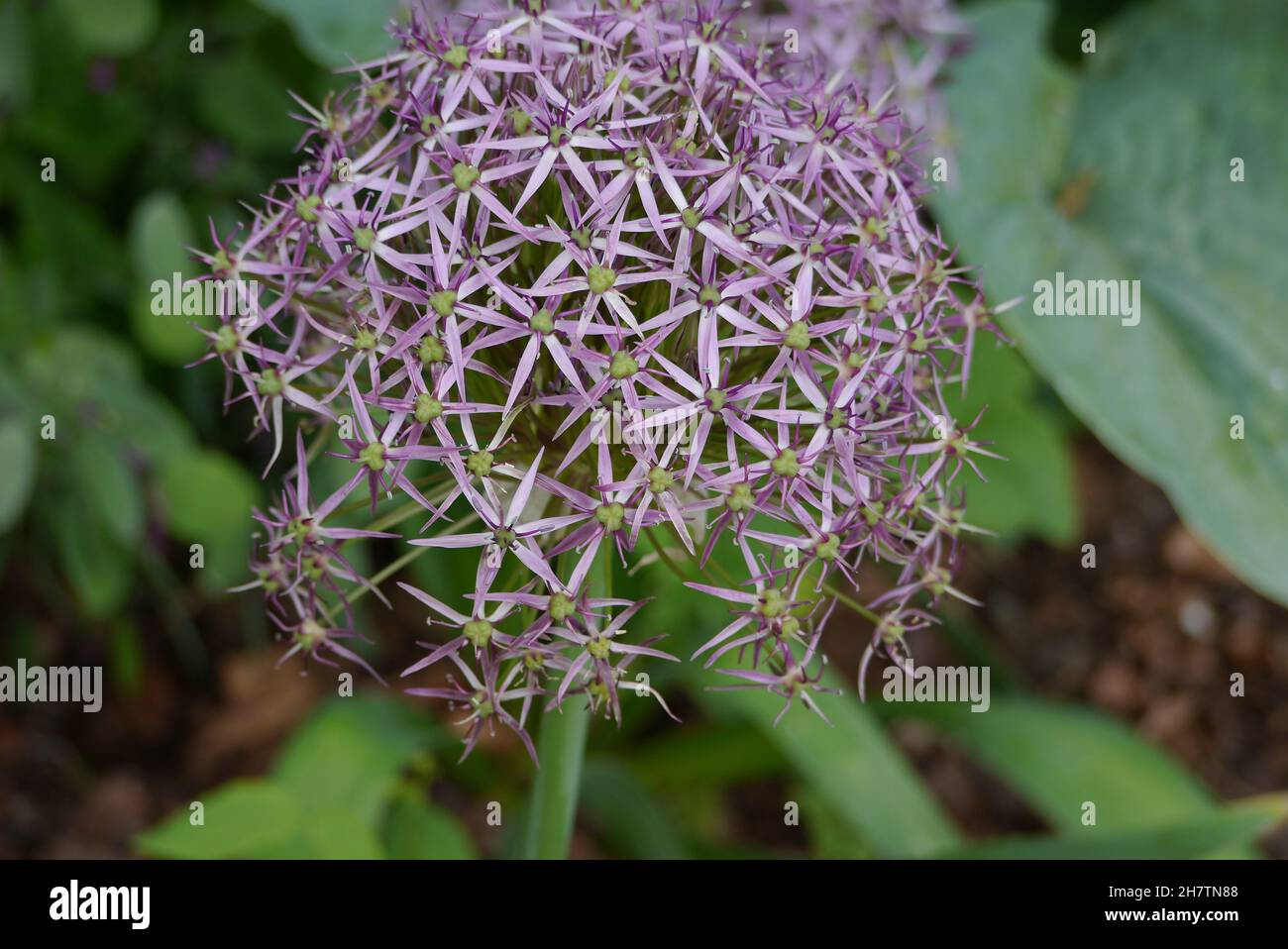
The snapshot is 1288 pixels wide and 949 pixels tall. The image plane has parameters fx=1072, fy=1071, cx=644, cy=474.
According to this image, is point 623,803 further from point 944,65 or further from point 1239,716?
point 1239,716

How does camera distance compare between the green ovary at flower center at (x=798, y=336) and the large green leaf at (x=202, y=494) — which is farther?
the large green leaf at (x=202, y=494)

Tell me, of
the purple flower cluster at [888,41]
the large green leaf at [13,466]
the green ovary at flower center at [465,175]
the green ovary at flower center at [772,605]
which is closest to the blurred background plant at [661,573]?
the large green leaf at [13,466]

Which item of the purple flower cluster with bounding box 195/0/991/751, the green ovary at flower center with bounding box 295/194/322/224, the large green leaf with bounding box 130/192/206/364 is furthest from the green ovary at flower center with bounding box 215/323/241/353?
the large green leaf with bounding box 130/192/206/364

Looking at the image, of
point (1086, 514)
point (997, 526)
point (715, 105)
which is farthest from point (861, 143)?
point (1086, 514)

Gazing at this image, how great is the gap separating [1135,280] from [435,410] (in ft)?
4.43

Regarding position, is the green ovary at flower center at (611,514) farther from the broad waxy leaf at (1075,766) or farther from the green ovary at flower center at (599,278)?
the broad waxy leaf at (1075,766)

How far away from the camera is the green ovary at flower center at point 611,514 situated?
98cm

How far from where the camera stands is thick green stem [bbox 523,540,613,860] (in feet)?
4.01

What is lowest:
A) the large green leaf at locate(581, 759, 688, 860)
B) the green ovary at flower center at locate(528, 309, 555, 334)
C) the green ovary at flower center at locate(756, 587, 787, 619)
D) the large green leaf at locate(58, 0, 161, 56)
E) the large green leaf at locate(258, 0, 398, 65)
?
the large green leaf at locate(581, 759, 688, 860)

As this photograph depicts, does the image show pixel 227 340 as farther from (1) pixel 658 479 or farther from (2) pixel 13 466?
(2) pixel 13 466

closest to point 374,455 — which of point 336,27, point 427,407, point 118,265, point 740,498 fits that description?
point 427,407

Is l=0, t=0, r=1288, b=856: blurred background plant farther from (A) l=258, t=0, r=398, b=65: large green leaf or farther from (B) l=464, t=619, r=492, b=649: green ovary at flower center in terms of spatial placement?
(B) l=464, t=619, r=492, b=649: green ovary at flower center

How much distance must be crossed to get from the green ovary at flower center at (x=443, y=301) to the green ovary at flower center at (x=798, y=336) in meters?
0.31

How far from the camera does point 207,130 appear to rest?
228cm
